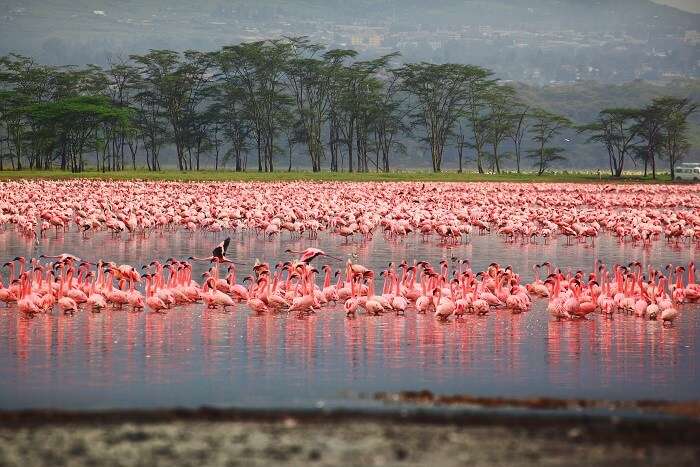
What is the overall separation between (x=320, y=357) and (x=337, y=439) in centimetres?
374

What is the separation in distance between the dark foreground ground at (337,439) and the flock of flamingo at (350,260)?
19.9 ft

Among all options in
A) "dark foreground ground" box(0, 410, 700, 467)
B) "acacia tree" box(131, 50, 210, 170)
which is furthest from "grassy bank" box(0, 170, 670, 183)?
"dark foreground ground" box(0, 410, 700, 467)

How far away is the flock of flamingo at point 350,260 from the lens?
16.5m

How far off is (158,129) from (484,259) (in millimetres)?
88840

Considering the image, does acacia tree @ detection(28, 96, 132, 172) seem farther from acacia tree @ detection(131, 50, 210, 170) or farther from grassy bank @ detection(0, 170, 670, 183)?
acacia tree @ detection(131, 50, 210, 170)

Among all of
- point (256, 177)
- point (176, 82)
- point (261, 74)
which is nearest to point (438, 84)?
point (261, 74)

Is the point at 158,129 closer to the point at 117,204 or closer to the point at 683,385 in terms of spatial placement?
the point at 117,204

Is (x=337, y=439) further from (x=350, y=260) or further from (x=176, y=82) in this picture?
(x=176, y=82)

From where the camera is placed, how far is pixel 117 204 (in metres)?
36.6

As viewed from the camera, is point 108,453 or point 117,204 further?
point 117,204

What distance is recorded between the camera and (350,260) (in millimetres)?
17828

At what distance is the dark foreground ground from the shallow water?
0.69m

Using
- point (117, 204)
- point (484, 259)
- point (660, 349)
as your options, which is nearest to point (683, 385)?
point (660, 349)

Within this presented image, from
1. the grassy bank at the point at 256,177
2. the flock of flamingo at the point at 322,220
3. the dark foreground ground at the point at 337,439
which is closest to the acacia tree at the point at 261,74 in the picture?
the grassy bank at the point at 256,177
